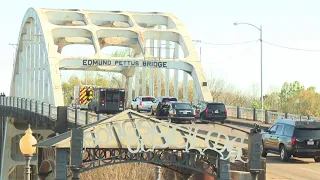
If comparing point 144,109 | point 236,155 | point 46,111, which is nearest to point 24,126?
point 144,109

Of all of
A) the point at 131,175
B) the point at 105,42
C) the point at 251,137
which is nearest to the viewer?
the point at 251,137

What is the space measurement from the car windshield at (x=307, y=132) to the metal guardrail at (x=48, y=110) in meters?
7.80

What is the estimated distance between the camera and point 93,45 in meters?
71.4

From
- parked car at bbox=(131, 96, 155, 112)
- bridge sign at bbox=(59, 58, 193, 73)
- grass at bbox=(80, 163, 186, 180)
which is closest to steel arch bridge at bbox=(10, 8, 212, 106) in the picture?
bridge sign at bbox=(59, 58, 193, 73)

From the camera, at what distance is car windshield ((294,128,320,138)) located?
1107 inches

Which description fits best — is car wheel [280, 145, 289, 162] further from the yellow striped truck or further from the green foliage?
the green foliage

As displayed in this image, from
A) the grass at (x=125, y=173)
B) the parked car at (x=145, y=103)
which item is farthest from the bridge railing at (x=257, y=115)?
the grass at (x=125, y=173)

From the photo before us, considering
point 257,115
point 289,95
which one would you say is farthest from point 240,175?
point 289,95

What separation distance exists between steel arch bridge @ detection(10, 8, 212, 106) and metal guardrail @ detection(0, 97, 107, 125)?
8.72 ft

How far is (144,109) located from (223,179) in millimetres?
53247

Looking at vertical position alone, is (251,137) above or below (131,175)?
above

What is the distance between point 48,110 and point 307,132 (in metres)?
22.1

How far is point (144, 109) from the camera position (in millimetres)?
65250

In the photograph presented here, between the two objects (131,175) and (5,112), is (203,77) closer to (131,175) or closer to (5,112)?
(5,112)
